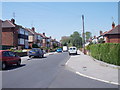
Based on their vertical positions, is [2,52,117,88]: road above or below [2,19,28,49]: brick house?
below

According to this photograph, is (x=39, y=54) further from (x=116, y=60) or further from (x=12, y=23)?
(x=12, y=23)

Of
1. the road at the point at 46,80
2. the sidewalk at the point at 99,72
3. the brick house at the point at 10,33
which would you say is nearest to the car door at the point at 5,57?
the road at the point at 46,80

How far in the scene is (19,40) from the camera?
51625 mm

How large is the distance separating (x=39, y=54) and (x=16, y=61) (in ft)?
40.3

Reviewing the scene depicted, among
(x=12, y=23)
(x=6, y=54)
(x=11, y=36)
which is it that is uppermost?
(x=12, y=23)

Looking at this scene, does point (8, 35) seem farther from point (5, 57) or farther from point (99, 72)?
point (99, 72)

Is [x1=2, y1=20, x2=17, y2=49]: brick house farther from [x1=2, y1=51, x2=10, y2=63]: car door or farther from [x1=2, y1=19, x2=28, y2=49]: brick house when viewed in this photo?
[x1=2, y1=51, x2=10, y2=63]: car door

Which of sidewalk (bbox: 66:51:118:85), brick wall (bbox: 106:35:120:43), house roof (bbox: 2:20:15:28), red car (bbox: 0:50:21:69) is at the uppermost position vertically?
house roof (bbox: 2:20:15:28)

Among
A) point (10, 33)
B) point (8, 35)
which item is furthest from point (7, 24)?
point (8, 35)

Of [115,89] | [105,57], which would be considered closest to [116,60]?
[105,57]

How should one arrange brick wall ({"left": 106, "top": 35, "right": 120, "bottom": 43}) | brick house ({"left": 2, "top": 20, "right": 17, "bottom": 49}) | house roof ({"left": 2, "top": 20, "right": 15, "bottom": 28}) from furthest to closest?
house roof ({"left": 2, "top": 20, "right": 15, "bottom": 28}) → brick house ({"left": 2, "top": 20, "right": 17, "bottom": 49}) → brick wall ({"left": 106, "top": 35, "right": 120, "bottom": 43})

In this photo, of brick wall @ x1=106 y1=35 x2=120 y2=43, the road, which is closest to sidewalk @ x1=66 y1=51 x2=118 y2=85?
the road

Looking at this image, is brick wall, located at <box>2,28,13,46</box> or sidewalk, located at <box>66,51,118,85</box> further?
brick wall, located at <box>2,28,13,46</box>

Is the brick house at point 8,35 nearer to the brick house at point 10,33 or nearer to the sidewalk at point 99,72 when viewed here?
the brick house at point 10,33
